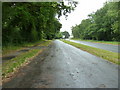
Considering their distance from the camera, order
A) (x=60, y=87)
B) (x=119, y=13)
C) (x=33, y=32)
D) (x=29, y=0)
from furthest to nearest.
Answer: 1. (x=33, y=32)
2. (x=119, y=13)
3. (x=29, y=0)
4. (x=60, y=87)

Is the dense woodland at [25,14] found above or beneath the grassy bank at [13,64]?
above

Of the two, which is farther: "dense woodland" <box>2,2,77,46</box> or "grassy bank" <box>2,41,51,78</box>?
"dense woodland" <box>2,2,77,46</box>

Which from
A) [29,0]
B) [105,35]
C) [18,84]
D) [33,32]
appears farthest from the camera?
[105,35]

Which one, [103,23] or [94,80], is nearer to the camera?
[94,80]

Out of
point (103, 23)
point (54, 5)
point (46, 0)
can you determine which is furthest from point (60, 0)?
point (103, 23)

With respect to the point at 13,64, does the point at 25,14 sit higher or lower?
higher

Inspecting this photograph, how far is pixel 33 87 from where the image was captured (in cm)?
436

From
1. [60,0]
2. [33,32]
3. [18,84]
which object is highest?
[60,0]

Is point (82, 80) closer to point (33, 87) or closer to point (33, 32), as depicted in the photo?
point (33, 87)

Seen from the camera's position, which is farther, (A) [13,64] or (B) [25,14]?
(B) [25,14]

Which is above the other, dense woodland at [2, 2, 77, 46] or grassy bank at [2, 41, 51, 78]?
dense woodland at [2, 2, 77, 46]

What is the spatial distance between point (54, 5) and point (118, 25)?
20097 millimetres

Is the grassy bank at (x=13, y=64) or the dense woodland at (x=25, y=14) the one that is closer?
the grassy bank at (x=13, y=64)

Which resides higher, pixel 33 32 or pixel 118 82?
pixel 33 32
